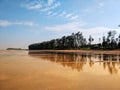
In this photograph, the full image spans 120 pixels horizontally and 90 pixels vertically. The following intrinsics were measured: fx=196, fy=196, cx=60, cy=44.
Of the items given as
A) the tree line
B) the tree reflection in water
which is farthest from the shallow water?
the tree line

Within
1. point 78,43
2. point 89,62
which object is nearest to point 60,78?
point 89,62

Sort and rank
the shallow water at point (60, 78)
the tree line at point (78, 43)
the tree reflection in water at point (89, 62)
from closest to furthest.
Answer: the shallow water at point (60, 78) → the tree reflection in water at point (89, 62) → the tree line at point (78, 43)

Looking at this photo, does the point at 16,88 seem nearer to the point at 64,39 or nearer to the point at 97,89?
the point at 97,89

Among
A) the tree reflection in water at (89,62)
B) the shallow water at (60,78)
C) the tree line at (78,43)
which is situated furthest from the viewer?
the tree line at (78,43)

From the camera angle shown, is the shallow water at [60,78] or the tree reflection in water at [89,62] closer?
the shallow water at [60,78]

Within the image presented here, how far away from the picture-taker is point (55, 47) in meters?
122

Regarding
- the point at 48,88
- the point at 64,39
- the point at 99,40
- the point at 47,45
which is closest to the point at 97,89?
the point at 48,88

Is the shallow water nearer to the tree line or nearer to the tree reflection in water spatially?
the tree reflection in water

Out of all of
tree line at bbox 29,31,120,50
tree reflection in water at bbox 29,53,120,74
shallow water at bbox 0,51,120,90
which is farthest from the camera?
tree line at bbox 29,31,120,50

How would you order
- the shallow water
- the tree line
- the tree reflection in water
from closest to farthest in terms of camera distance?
the shallow water
the tree reflection in water
the tree line

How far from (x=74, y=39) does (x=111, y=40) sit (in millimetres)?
30919

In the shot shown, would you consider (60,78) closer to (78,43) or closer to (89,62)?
(89,62)

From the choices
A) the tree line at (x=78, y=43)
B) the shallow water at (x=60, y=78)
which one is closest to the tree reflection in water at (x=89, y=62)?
the shallow water at (x=60, y=78)

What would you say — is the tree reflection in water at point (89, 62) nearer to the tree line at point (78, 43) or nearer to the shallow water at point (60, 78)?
the shallow water at point (60, 78)
